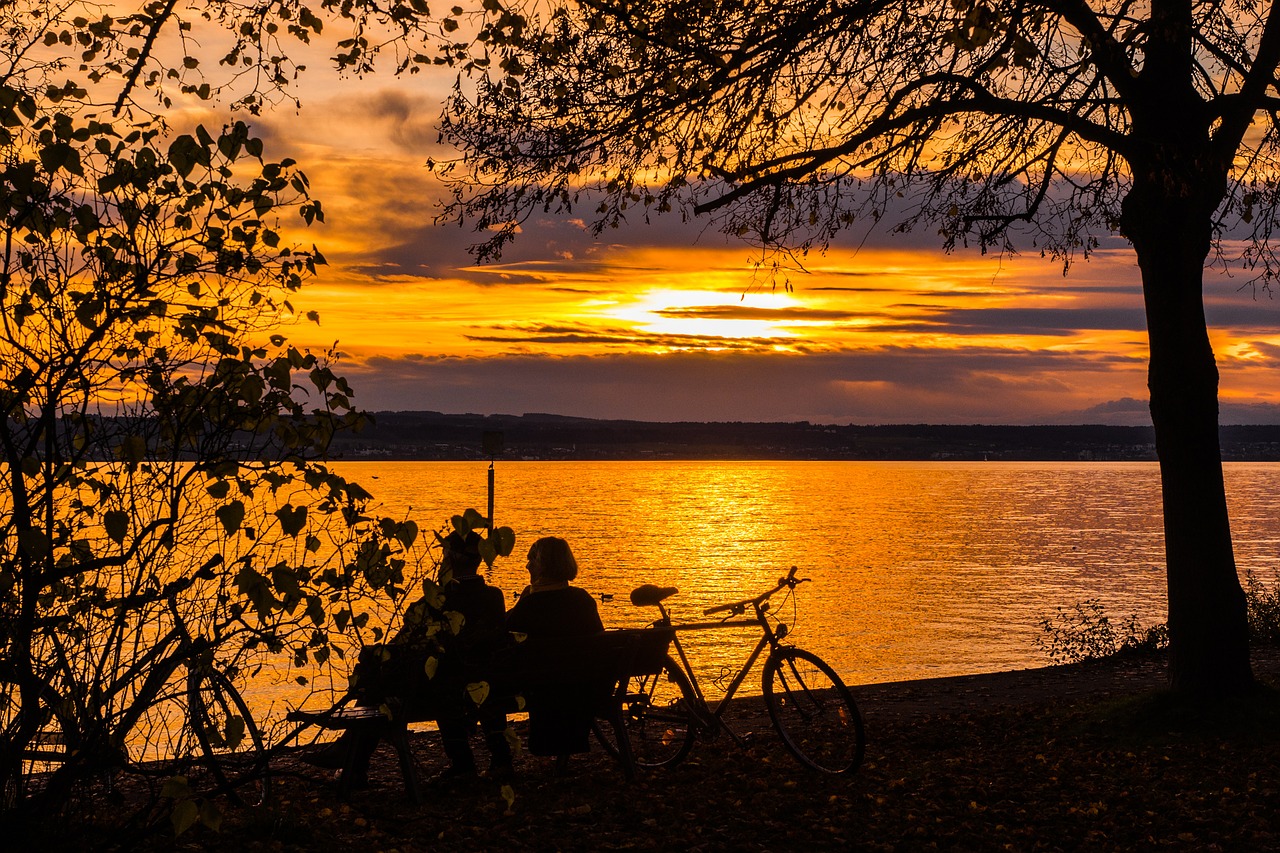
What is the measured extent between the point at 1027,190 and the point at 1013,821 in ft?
21.3

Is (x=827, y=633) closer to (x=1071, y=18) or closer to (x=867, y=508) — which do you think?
(x=1071, y=18)

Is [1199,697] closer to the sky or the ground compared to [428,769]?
closer to the sky

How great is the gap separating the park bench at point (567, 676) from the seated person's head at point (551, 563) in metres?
0.54

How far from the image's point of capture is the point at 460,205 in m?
10.9

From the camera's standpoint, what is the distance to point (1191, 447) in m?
9.92

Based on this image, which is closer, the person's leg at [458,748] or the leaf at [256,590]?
the leaf at [256,590]

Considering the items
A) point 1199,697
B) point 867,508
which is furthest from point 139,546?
point 867,508

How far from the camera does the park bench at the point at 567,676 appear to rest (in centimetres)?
773

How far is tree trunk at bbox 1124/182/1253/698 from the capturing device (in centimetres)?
994

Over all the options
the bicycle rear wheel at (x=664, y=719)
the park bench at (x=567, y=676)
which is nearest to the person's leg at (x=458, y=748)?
the park bench at (x=567, y=676)

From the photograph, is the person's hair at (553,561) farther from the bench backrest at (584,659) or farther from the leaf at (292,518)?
the leaf at (292,518)

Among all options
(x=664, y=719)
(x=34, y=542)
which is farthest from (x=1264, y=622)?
(x=34, y=542)

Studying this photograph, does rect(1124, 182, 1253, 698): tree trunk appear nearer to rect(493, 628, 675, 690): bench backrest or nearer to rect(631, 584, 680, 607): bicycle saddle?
rect(631, 584, 680, 607): bicycle saddle

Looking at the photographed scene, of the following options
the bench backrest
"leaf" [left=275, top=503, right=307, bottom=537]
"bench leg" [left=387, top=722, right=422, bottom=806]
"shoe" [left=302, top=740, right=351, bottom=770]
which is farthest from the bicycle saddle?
"leaf" [left=275, top=503, right=307, bottom=537]
